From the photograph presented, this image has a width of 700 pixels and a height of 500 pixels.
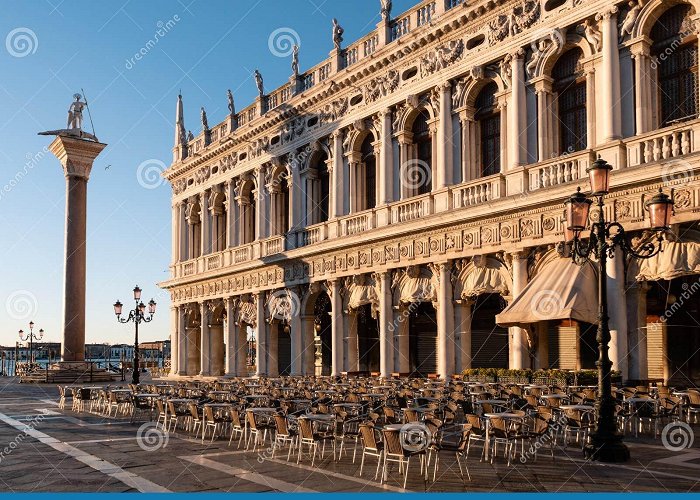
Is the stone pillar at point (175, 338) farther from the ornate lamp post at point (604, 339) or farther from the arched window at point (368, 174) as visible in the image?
the ornate lamp post at point (604, 339)

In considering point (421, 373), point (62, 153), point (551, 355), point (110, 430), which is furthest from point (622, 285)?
point (62, 153)

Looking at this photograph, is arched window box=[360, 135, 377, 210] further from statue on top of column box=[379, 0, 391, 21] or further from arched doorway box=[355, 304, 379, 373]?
statue on top of column box=[379, 0, 391, 21]

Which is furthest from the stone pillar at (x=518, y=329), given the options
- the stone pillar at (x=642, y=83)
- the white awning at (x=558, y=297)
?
the stone pillar at (x=642, y=83)

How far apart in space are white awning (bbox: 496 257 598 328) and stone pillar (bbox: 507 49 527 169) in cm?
399

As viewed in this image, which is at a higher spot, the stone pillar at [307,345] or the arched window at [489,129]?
the arched window at [489,129]

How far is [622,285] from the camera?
67.2 ft

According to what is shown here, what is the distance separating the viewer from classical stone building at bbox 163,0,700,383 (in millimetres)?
20562

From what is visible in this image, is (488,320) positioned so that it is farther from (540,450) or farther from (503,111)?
(540,450)

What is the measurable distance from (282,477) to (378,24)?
22.4 metres

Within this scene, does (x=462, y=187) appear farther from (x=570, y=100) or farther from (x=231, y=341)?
(x=231, y=341)

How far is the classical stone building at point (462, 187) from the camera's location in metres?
20.6

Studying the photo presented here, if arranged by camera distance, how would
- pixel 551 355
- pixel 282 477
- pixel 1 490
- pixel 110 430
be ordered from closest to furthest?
pixel 1 490
pixel 282 477
pixel 110 430
pixel 551 355

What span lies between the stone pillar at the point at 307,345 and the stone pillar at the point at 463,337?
32.2ft

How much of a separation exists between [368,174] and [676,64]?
1408 centimetres
